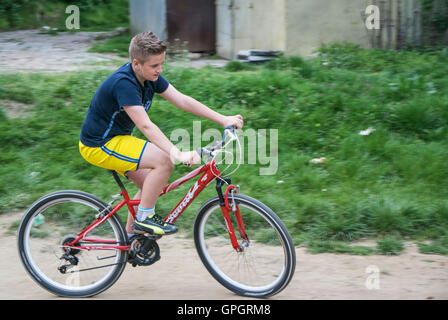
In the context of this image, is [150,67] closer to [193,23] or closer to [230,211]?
[230,211]

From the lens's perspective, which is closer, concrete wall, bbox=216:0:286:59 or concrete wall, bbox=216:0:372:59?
concrete wall, bbox=216:0:372:59

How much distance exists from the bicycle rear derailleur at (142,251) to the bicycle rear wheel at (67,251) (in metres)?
0.06

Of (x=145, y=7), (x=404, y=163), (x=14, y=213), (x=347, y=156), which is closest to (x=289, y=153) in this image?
(x=347, y=156)

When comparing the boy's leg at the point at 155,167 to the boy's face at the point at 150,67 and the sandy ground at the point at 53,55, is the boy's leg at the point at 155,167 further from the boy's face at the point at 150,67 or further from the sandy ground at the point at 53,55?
the sandy ground at the point at 53,55

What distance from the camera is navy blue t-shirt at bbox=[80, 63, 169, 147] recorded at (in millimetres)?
3578

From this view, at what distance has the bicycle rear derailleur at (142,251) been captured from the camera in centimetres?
395

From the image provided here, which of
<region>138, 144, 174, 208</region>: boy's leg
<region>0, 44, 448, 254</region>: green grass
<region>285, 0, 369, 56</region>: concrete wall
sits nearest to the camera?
<region>138, 144, 174, 208</region>: boy's leg

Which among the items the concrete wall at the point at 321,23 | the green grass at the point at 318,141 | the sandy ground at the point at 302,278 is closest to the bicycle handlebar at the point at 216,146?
the sandy ground at the point at 302,278

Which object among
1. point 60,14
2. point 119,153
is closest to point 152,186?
point 119,153

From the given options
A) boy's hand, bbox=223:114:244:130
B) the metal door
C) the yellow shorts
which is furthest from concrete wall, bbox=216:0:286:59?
the yellow shorts

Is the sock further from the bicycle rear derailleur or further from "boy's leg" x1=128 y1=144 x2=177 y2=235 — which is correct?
the bicycle rear derailleur

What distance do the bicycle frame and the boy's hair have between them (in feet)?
2.77

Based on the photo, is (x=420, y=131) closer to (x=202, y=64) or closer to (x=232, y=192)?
(x=232, y=192)
